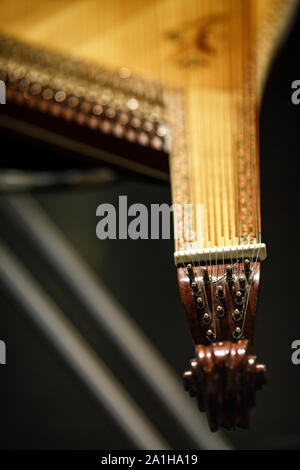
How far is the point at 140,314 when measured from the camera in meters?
2.05

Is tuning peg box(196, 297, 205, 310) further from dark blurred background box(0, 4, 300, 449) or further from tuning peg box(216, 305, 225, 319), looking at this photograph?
dark blurred background box(0, 4, 300, 449)

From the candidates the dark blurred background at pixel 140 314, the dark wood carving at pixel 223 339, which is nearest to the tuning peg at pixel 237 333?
the dark wood carving at pixel 223 339

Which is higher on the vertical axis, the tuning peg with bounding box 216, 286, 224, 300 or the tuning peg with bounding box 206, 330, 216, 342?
the tuning peg with bounding box 216, 286, 224, 300

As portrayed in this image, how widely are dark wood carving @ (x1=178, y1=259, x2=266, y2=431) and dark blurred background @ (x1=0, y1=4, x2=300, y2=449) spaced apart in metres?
0.82

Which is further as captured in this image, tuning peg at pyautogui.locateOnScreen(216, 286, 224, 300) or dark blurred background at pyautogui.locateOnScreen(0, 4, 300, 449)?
dark blurred background at pyautogui.locateOnScreen(0, 4, 300, 449)

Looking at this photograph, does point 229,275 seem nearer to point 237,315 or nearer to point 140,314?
point 237,315

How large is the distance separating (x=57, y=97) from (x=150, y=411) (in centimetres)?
102

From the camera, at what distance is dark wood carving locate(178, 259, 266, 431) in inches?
32.9

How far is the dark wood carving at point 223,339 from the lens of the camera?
83cm

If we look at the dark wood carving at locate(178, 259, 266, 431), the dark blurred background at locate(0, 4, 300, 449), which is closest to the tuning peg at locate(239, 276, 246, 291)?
the dark wood carving at locate(178, 259, 266, 431)

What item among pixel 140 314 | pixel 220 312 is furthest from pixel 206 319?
pixel 140 314

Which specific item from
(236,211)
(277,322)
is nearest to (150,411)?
(277,322)

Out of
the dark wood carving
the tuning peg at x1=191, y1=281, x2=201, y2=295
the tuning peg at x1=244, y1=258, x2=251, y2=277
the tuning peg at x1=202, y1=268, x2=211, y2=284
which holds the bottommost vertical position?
the dark wood carving

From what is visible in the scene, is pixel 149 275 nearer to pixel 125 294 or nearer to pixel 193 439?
pixel 125 294
